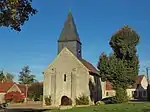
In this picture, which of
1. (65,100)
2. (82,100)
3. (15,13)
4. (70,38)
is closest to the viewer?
(15,13)

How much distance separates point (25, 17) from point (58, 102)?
1721 inches

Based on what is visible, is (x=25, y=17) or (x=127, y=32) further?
(x=127, y=32)

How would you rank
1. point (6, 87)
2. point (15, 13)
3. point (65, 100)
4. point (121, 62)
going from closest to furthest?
point (15, 13)
point (121, 62)
point (65, 100)
point (6, 87)

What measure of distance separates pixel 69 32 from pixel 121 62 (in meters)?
19.5

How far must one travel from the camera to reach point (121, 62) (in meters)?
45.3

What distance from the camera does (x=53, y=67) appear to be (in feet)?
198

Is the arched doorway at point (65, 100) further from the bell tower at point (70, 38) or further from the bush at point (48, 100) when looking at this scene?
the bell tower at point (70, 38)

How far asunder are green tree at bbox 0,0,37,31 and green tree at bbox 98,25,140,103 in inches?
1218

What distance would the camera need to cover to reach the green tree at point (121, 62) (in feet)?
148

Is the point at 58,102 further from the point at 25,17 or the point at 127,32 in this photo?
the point at 25,17

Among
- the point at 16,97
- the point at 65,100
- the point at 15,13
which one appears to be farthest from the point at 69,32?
the point at 15,13

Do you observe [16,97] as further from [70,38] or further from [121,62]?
[121,62]

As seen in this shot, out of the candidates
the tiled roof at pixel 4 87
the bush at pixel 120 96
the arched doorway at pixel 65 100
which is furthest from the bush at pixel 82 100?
the tiled roof at pixel 4 87

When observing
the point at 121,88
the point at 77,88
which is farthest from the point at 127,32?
the point at 77,88
